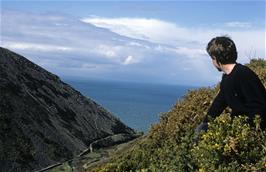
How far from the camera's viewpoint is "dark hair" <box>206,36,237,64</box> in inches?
328

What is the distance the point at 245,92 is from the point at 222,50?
Answer: 77 cm

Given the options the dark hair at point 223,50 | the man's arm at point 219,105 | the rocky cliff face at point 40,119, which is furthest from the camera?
the rocky cliff face at point 40,119

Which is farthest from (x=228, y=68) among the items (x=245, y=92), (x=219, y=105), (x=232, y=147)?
(x=232, y=147)

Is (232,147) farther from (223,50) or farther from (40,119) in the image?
(40,119)

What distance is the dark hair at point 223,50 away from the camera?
8.34 metres

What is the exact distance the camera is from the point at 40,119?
19344 mm

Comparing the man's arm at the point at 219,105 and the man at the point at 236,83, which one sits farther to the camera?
the man's arm at the point at 219,105

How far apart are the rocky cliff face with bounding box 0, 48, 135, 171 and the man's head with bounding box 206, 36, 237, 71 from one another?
9.90 metres

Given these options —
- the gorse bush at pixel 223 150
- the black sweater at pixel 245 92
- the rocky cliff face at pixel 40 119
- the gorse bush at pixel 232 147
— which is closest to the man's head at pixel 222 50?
the black sweater at pixel 245 92

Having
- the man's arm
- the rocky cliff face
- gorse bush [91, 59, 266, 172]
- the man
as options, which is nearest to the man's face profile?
the man

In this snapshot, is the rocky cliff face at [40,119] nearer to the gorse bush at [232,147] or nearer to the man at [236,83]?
the man at [236,83]

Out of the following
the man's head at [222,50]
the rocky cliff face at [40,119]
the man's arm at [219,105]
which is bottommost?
the rocky cliff face at [40,119]

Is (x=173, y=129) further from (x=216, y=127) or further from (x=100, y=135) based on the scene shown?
(x=100, y=135)

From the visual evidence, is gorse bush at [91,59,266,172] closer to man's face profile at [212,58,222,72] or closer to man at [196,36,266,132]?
man at [196,36,266,132]
